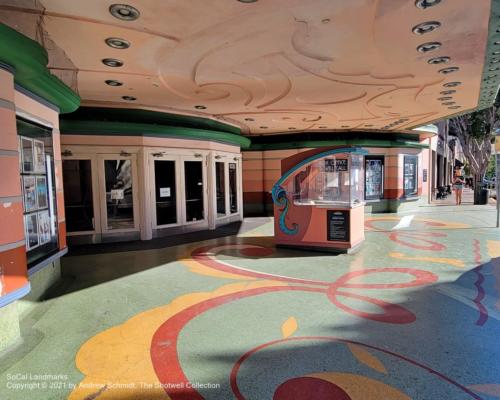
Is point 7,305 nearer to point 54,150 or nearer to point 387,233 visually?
point 54,150

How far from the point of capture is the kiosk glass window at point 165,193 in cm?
923

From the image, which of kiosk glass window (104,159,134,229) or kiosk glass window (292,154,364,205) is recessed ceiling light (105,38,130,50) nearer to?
kiosk glass window (292,154,364,205)

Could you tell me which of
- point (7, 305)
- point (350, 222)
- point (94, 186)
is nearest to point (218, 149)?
point (94, 186)

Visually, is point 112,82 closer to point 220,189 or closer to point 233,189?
point 220,189

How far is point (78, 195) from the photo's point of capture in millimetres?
8422

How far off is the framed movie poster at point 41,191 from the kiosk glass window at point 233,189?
7262mm

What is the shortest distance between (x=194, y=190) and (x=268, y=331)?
6.90 meters

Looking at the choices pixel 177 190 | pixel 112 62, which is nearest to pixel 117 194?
pixel 177 190

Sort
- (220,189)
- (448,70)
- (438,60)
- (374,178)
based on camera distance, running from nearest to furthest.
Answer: (438,60) < (448,70) < (220,189) < (374,178)

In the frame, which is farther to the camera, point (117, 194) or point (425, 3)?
point (117, 194)

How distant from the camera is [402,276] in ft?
17.7

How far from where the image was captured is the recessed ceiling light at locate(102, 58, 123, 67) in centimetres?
523

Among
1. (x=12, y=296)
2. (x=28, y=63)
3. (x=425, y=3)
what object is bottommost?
(x=12, y=296)

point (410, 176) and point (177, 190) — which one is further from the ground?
point (410, 176)
